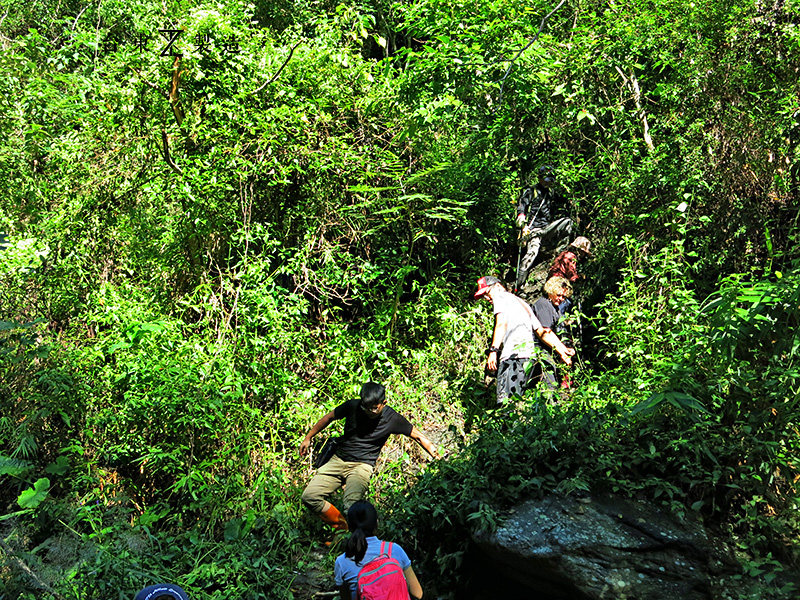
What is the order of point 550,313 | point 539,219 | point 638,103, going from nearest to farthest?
1. point 550,313
2. point 638,103
3. point 539,219

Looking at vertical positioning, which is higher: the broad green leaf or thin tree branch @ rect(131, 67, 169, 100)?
thin tree branch @ rect(131, 67, 169, 100)

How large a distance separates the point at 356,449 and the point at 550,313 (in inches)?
110

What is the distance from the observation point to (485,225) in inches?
323

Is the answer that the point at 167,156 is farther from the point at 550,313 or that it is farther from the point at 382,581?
the point at 382,581

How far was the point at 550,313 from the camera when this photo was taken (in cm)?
694

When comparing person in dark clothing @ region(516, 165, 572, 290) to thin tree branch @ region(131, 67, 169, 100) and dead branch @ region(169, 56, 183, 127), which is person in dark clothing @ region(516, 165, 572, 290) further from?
thin tree branch @ region(131, 67, 169, 100)

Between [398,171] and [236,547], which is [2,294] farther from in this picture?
[398,171]

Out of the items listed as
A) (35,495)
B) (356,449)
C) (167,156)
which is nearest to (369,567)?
(356,449)

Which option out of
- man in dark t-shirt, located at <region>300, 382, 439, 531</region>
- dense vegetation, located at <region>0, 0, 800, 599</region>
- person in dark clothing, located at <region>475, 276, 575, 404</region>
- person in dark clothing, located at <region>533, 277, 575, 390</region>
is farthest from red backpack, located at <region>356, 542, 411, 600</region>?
person in dark clothing, located at <region>533, 277, 575, 390</region>

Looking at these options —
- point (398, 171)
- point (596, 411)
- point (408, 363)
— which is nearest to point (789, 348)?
point (596, 411)

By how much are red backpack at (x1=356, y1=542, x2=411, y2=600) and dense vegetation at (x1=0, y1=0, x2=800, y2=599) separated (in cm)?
117

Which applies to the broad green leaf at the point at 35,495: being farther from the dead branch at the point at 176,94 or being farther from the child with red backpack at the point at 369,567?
the dead branch at the point at 176,94

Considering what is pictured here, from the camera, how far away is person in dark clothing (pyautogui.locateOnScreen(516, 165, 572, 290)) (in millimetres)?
7953

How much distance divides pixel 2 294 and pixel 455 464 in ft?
17.2
